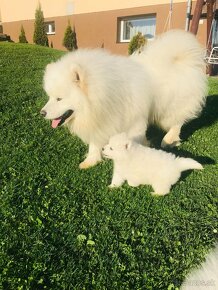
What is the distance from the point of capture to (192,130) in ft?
20.6

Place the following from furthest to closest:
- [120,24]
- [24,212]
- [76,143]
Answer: [120,24], [76,143], [24,212]

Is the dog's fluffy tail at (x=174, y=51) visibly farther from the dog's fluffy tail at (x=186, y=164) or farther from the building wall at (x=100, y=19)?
the building wall at (x=100, y=19)

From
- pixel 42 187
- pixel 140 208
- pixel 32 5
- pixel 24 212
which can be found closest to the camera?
pixel 24 212

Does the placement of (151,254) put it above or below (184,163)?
below

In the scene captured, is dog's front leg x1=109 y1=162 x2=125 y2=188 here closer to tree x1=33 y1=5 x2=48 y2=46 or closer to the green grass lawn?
the green grass lawn

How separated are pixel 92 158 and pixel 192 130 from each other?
254 cm

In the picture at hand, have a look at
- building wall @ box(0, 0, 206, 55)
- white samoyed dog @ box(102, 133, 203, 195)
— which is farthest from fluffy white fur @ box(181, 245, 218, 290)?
building wall @ box(0, 0, 206, 55)

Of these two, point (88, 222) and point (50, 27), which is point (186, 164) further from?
point (50, 27)

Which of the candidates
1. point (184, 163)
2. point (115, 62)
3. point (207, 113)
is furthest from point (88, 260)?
point (207, 113)

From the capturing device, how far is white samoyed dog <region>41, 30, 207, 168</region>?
3.68 m

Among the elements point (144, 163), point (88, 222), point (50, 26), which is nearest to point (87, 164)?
point (144, 163)

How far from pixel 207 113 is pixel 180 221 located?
4.28 metres

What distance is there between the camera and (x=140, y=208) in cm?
370

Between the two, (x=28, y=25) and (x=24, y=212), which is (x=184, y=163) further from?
(x=28, y=25)
